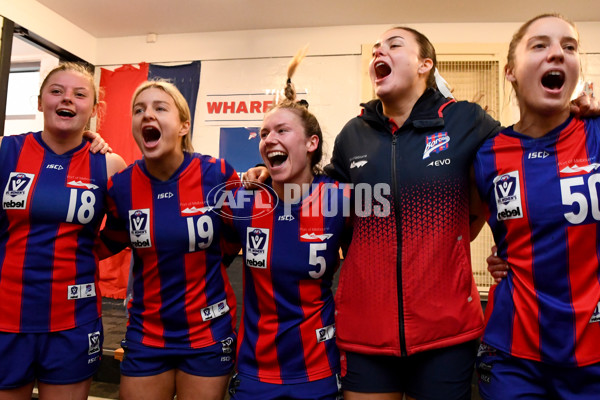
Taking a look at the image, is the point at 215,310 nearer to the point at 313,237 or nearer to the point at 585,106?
the point at 313,237

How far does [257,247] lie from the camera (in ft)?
5.27

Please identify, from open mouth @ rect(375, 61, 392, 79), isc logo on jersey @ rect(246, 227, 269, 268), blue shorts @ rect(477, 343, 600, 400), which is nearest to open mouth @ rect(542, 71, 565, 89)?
open mouth @ rect(375, 61, 392, 79)

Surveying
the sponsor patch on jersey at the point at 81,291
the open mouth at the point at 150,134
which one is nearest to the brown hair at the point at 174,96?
the open mouth at the point at 150,134

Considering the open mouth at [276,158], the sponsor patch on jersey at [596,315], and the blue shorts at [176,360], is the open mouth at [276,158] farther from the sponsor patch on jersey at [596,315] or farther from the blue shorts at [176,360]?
the sponsor patch on jersey at [596,315]

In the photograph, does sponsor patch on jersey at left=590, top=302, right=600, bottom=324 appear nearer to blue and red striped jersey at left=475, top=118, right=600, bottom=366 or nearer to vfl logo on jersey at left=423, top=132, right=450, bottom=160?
blue and red striped jersey at left=475, top=118, right=600, bottom=366

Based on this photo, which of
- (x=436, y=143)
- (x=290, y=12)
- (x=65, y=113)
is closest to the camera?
(x=436, y=143)

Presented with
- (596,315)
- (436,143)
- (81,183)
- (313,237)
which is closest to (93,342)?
(81,183)

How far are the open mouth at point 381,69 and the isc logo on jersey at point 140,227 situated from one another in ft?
3.47

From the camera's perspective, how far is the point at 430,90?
1562mm

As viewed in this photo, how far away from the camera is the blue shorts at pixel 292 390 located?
1473 millimetres

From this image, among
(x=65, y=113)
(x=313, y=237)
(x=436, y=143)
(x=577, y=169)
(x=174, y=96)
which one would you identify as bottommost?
(x=313, y=237)

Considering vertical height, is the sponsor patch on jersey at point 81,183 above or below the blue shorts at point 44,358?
above

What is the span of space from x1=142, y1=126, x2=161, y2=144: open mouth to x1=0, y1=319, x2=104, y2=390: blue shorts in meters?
0.81

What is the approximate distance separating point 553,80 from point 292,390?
52.3 inches
